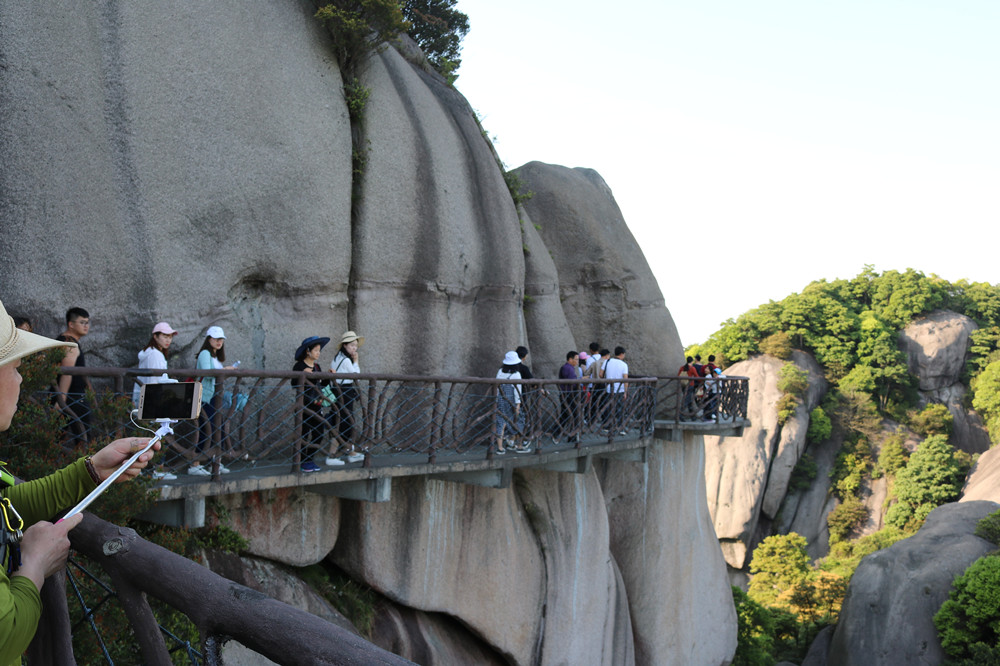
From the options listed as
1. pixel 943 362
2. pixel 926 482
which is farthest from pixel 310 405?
pixel 943 362

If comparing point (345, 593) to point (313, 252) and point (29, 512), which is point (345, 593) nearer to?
point (313, 252)

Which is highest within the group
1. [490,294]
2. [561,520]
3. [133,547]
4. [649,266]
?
[649,266]

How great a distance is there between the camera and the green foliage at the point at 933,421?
128 feet

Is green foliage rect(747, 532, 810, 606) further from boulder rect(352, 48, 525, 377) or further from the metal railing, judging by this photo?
boulder rect(352, 48, 525, 377)

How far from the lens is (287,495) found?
9.26 m

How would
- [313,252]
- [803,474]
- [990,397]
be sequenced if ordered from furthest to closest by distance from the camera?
1. [990,397]
2. [803,474]
3. [313,252]

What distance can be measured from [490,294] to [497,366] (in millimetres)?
1232

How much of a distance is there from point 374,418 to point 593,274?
9.15m

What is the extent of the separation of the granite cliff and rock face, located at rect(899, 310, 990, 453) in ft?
106

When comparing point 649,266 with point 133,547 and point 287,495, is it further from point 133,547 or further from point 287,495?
point 133,547

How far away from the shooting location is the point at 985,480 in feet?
99.5

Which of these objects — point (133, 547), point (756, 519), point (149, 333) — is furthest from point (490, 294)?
point (756, 519)

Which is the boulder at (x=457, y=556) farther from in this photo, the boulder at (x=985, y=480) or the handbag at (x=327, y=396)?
the boulder at (x=985, y=480)

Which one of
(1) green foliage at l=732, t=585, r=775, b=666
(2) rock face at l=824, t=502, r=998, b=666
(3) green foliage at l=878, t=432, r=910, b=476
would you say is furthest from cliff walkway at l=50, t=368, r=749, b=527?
(3) green foliage at l=878, t=432, r=910, b=476
